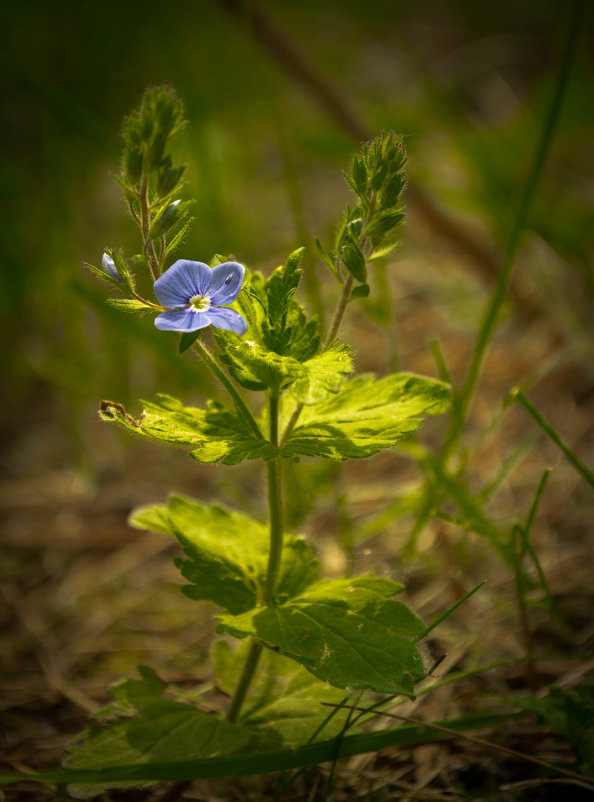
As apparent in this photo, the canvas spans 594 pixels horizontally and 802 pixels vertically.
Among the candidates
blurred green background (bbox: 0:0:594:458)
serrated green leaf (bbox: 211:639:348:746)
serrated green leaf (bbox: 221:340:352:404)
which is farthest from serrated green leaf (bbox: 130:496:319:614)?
blurred green background (bbox: 0:0:594:458)

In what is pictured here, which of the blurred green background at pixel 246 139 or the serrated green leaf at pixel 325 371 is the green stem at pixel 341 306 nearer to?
the serrated green leaf at pixel 325 371

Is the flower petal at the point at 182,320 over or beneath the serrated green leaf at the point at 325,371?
over

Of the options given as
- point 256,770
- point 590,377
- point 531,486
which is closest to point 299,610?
point 256,770

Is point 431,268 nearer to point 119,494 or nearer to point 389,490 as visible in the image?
point 389,490

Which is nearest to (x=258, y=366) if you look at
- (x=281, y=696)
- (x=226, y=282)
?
(x=226, y=282)

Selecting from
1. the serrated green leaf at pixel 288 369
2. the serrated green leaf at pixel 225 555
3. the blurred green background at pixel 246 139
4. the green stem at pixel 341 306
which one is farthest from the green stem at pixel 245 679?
the blurred green background at pixel 246 139

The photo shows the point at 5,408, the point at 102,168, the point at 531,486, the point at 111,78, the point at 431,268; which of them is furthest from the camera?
the point at 111,78
